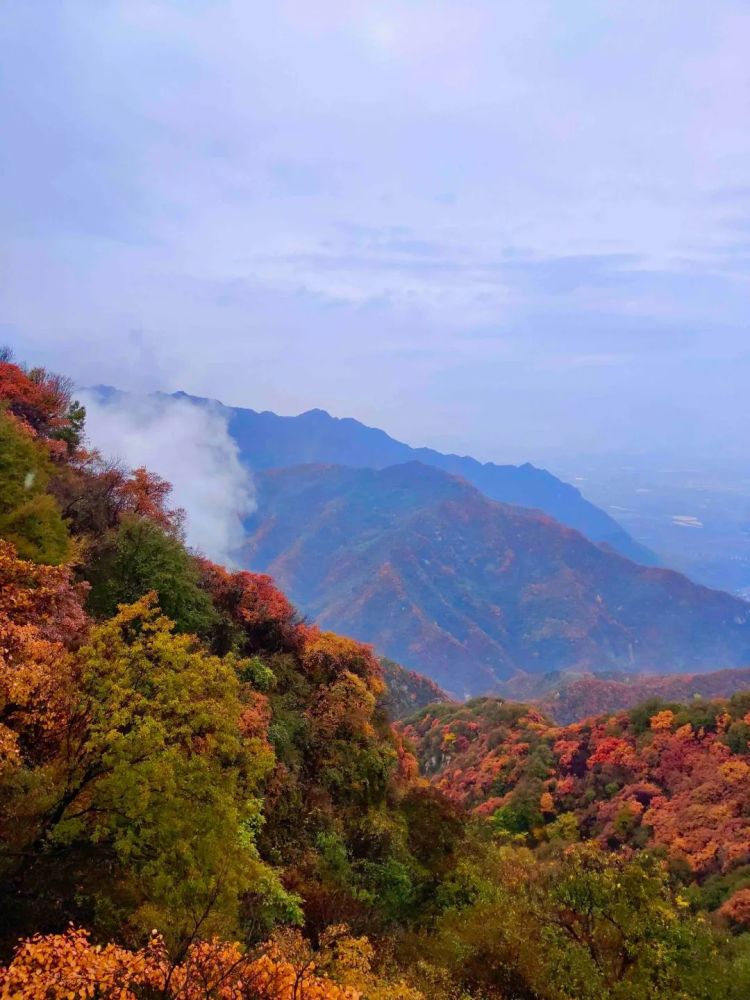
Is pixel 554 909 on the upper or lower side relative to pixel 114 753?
lower

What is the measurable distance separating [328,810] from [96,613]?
14.9 meters

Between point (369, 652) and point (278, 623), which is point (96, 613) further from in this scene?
point (369, 652)

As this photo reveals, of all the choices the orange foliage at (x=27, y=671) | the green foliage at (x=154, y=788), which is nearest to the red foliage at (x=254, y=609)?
the orange foliage at (x=27, y=671)

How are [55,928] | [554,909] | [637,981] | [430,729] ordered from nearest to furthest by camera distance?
[55,928]
[637,981]
[554,909]
[430,729]

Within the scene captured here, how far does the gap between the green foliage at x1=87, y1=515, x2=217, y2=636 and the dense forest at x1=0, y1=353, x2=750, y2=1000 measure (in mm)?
118

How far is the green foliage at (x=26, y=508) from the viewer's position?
1059 inches

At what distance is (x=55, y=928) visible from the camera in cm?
1423

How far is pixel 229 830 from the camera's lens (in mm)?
16578

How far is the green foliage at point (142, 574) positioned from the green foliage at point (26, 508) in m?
2.68

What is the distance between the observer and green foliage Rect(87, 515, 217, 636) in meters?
30.6

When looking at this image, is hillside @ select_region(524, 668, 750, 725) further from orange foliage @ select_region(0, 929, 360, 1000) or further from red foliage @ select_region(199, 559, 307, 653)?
orange foliage @ select_region(0, 929, 360, 1000)

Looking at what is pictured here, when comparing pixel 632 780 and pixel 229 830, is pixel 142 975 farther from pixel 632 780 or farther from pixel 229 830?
pixel 632 780

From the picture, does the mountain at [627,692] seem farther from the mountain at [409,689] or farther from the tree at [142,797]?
the tree at [142,797]

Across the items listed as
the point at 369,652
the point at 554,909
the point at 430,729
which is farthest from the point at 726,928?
the point at 430,729
